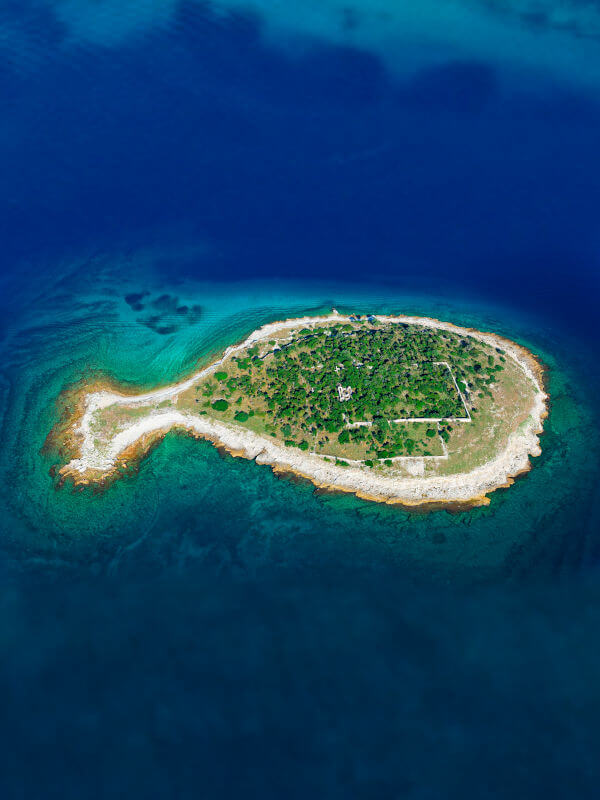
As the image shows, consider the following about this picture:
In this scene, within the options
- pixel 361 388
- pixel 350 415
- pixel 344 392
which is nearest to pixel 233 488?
pixel 350 415

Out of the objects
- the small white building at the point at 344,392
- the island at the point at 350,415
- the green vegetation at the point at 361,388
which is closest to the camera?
the island at the point at 350,415

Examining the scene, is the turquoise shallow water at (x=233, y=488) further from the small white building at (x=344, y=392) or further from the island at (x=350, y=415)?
the small white building at (x=344, y=392)

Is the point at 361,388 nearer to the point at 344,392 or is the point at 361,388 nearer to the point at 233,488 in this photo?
the point at 344,392

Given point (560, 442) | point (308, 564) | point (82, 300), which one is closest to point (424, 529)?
point (308, 564)

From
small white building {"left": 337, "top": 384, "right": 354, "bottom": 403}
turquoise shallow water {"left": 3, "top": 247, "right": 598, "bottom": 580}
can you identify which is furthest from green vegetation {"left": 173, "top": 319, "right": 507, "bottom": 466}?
turquoise shallow water {"left": 3, "top": 247, "right": 598, "bottom": 580}

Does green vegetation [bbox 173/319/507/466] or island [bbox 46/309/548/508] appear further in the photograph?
green vegetation [bbox 173/319/507/466]

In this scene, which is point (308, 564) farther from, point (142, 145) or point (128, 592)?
point (142, 145)

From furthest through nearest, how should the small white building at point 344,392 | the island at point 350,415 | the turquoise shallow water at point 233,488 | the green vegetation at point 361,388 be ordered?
the small white building at point 344,392 → the green vegetation at point 361,388 → the island at point 350,415 → the turquoise shallow water at point 233,488

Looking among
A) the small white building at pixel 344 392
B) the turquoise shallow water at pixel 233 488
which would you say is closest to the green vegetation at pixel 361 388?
the small white building at pixel 344 392

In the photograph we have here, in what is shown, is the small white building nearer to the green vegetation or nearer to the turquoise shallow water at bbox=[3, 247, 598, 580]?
the green vegetation
